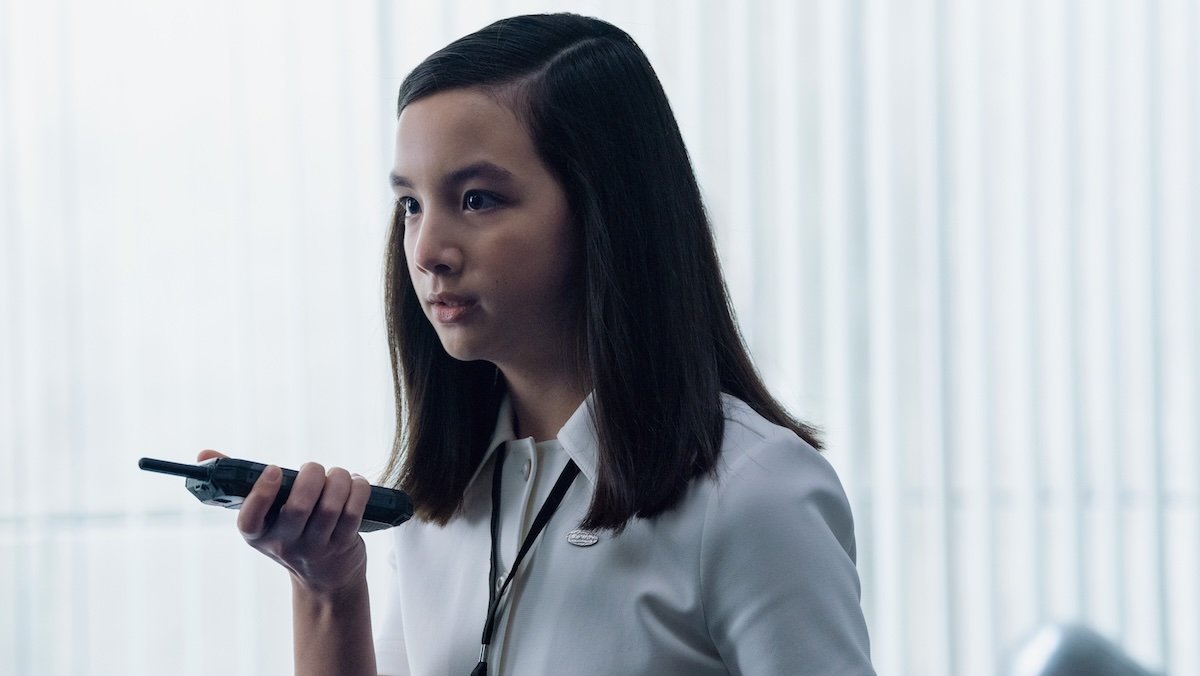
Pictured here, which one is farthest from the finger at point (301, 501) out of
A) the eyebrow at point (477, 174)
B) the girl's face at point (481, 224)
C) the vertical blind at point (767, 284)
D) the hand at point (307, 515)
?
the vertical blind at point (767, 284)

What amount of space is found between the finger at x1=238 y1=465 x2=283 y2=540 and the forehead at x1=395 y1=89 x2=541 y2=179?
28 cm

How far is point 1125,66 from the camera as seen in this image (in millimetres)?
2398

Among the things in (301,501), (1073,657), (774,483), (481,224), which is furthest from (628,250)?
(1073,657)

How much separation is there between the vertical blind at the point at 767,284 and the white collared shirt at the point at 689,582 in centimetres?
131

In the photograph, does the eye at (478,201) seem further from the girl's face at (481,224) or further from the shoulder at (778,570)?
the shoulder at (778,570)

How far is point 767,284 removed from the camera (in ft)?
7.77

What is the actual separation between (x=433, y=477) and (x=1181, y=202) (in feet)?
6.28

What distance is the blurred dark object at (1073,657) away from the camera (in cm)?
191

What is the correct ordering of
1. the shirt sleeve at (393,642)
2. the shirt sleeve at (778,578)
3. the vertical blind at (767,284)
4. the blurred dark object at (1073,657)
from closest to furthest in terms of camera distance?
the shirt sleeve at (778,578) < the shirt sleeve at (393,642) < the blurred dark object at (1073,657) < the vertical blind at (767,284)

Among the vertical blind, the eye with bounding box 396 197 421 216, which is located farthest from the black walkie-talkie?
the vertical blind

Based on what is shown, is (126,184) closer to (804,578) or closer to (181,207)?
(181,207)

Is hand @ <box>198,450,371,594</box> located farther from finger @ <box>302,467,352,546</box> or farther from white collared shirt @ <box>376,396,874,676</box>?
white collared shirt @ <box>376,396,874,676</box>

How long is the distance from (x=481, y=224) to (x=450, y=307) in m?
0.08

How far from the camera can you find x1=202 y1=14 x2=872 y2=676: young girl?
0.92 meters
